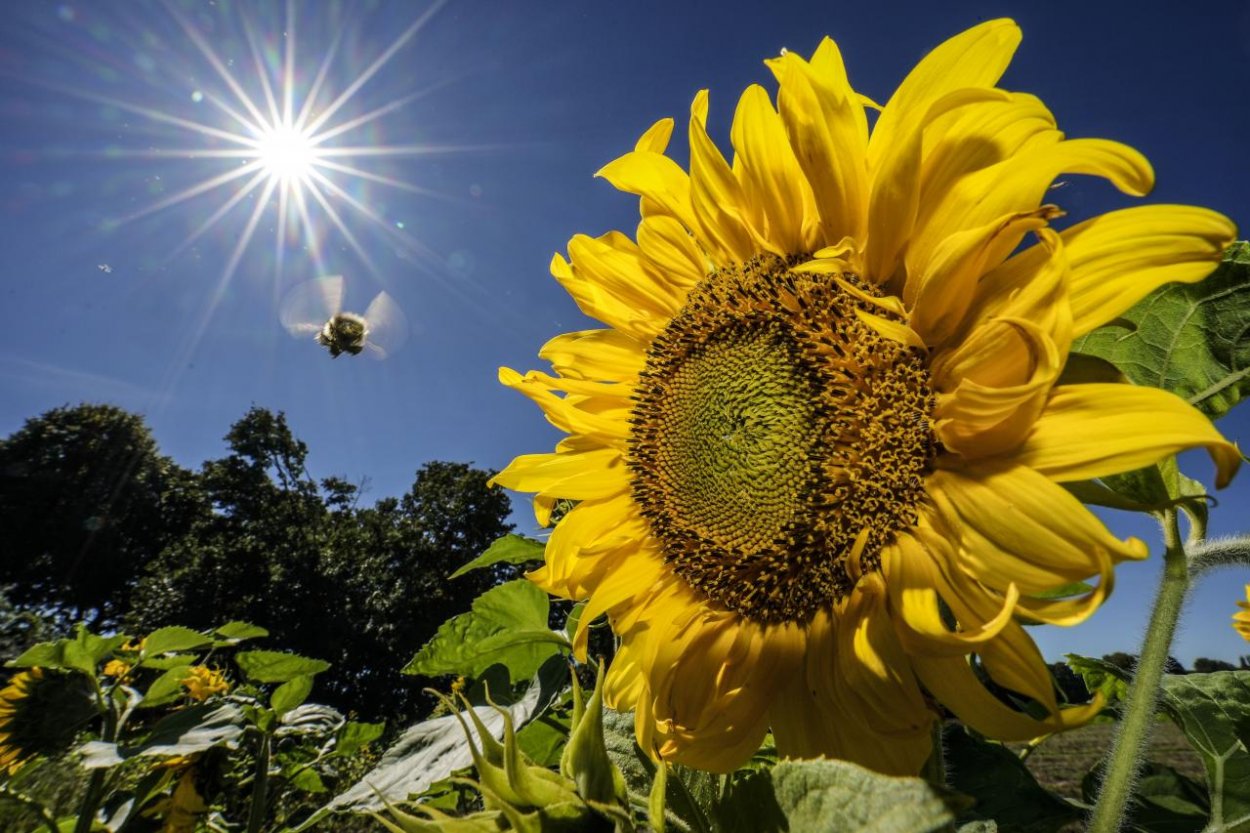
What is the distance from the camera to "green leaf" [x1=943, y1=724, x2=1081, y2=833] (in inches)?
38.0

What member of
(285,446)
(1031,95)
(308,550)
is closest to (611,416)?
(1031,95)

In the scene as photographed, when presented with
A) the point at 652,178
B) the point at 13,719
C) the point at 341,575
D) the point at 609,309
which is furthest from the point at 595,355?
the point at 341,575

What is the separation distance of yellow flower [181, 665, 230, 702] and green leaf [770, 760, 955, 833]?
5267mm

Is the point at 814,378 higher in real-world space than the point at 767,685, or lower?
higher

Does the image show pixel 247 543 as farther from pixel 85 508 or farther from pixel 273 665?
pixel 273 665

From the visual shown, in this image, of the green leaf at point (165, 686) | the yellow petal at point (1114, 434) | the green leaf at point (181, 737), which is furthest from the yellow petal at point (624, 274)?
the green leaf at point (165, 686)

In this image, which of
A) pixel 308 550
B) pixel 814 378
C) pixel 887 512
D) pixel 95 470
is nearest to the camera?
pixel 887 512

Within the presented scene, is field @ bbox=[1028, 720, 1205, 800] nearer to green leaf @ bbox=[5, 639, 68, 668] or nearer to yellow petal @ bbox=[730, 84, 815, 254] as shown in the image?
yellow petal @ bbox=[730, 84, 815, 254]

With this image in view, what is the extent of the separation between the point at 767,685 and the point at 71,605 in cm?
3724

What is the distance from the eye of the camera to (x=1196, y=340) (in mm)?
899

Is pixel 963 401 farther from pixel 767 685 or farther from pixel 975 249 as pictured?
pixel 767 685

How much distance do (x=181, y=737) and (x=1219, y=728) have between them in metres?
2.66

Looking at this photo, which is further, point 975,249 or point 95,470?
point 95,470

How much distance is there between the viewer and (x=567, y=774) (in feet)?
2.31
